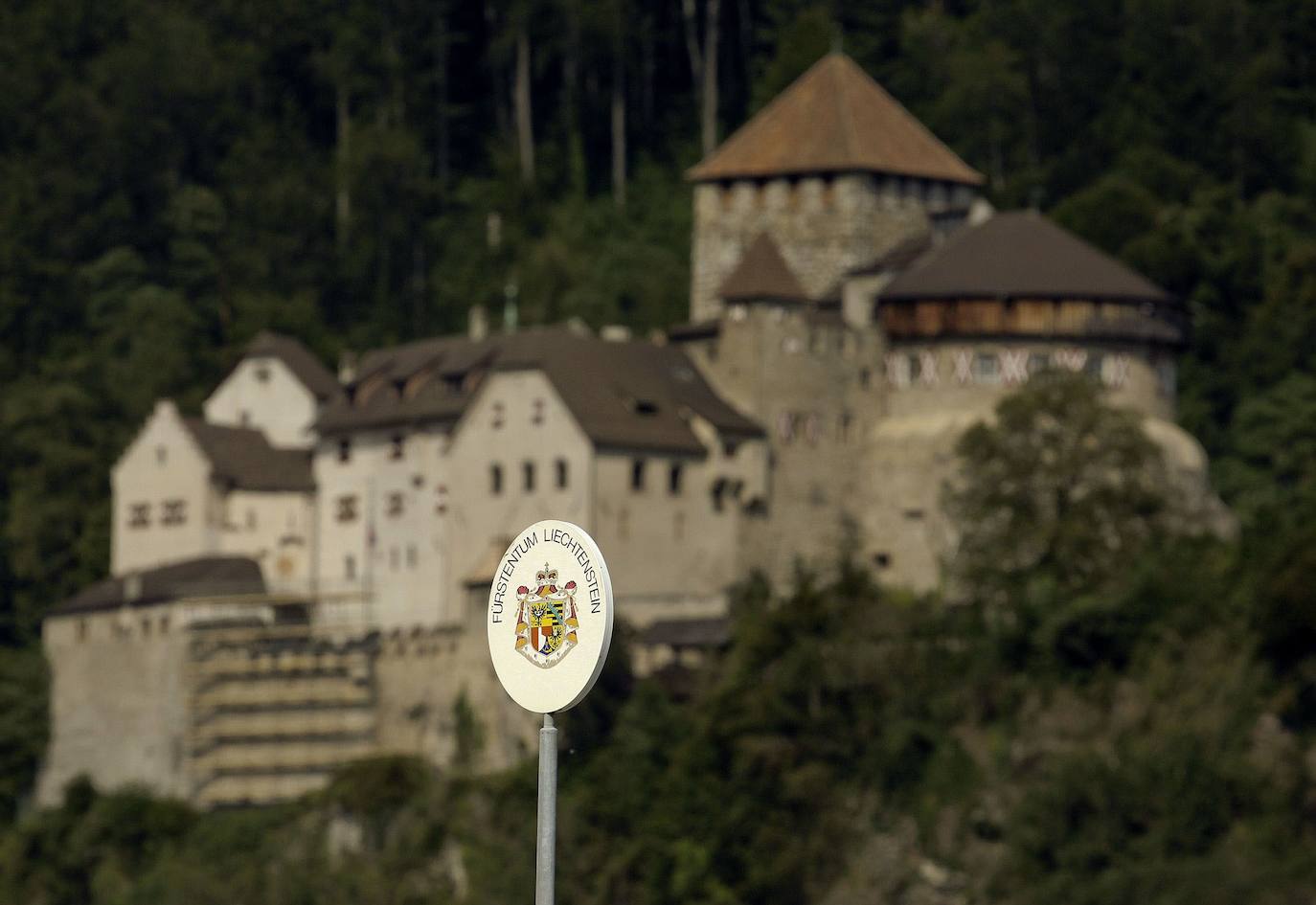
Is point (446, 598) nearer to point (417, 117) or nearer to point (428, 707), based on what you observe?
point (428, 707)

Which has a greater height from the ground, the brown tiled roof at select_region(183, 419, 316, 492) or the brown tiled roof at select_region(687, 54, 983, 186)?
the brown tiled roof at select_region(687, 54, 983, 186)

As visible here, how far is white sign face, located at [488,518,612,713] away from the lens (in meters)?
18.1

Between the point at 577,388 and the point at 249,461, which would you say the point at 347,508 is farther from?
the point at 577,388

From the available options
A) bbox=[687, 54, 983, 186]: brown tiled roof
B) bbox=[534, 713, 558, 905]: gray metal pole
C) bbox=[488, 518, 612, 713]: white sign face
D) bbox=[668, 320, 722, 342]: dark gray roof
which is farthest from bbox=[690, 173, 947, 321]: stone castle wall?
bbox=[534, 713, 558, 905]: gray metal pole

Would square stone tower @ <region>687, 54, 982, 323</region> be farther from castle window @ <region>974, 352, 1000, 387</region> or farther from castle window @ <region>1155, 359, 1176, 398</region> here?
castle window @ <region>1155, 359, 1176, 398</region>

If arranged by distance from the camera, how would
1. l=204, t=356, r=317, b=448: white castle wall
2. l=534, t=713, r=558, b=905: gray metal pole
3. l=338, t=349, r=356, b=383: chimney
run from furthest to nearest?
l=338, t=349, r=356, b=383: chimney, l=204, t=356, r=317, b=448: white castle wall, l=534, t=713, r=558, b=905: gray metal pole

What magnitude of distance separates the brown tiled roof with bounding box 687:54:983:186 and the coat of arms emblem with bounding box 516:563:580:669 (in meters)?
71.0

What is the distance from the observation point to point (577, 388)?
81.1 metres

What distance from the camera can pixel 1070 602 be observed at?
234 ft

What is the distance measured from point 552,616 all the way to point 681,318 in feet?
256

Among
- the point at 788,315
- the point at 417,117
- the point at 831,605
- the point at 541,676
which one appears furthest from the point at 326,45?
the point at 541,676

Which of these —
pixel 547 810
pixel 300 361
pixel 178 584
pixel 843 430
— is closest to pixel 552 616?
pixel 547 810

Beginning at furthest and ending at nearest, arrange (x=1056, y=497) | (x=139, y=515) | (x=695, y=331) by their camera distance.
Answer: (x=139, y=515) < (x=695, y=331) < (x=1056, y=497)

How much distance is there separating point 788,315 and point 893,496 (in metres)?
5.39
